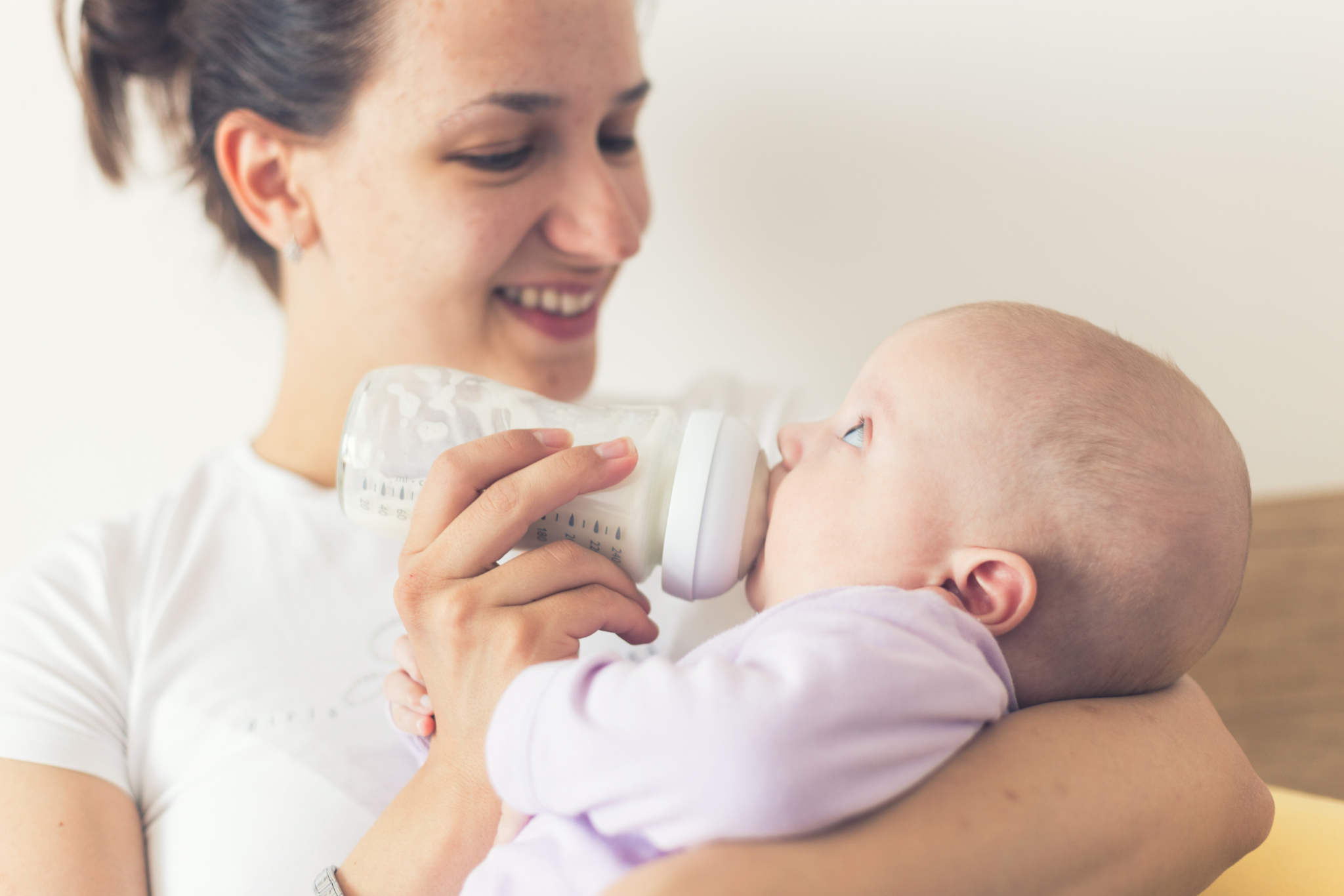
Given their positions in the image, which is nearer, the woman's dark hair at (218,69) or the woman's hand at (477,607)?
the woman's hand at (477,607)

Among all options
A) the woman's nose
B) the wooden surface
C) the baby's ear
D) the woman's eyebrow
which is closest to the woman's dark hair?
the woman's eyebrow

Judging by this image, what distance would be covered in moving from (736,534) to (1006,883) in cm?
34

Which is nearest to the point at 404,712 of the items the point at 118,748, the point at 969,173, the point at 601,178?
the point at 118,748

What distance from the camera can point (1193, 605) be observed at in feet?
2.56

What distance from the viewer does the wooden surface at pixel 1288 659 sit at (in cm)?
155

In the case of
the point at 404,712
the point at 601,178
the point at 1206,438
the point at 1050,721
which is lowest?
the point at 404,712

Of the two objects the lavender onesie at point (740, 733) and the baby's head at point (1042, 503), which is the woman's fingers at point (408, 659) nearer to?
the lavender onesie at point (740, 733)

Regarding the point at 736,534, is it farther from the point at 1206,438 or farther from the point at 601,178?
the point at 601,178

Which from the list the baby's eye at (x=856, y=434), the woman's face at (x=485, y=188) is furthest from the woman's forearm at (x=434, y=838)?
the woman's face at (x=485, y=188)

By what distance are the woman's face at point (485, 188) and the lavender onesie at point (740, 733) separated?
0.64m

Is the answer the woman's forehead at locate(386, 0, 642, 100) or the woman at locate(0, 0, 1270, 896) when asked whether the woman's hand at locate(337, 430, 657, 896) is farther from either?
the woman's forehead at locate(386, 0, 642, 100)

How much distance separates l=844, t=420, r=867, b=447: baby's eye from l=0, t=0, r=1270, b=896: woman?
8.4 inches

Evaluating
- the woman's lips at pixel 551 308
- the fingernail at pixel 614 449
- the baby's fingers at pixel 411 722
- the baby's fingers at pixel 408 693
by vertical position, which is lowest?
the baby's fingers at pixel 411 722

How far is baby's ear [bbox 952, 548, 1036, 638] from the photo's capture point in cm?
73
